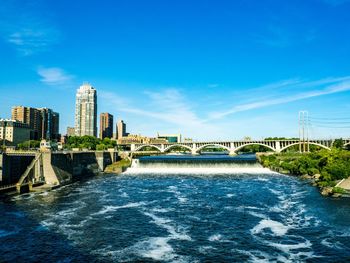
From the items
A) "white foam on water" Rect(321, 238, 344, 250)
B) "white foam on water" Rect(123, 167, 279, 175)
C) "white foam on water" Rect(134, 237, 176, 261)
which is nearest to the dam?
"white foam on water" Rect(123, 167, 279, 175)

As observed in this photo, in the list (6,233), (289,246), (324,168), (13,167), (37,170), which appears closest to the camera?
(289,246)

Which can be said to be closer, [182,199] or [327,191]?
[182,199]

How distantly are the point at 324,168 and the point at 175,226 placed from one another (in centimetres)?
4144

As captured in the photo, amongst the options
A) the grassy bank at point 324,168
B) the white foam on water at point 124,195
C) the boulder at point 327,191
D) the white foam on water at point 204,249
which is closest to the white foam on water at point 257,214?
the white foam on water at point 204,249

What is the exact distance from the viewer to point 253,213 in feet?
146

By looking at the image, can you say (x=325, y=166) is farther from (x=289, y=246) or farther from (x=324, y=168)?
(x=289, y=246)

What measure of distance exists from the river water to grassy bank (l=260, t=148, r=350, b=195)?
3401 mm

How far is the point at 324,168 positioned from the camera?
67.4m

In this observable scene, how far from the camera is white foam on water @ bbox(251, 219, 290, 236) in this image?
35766mm

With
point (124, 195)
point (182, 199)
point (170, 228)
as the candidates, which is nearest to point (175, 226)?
point (170, 228)

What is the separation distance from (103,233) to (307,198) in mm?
34192

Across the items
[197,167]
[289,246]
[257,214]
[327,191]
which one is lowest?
[289,246]

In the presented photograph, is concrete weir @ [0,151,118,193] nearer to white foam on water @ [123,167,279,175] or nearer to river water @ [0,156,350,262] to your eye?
river water @ [0,156,350,262]

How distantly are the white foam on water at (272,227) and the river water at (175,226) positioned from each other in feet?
0.34
